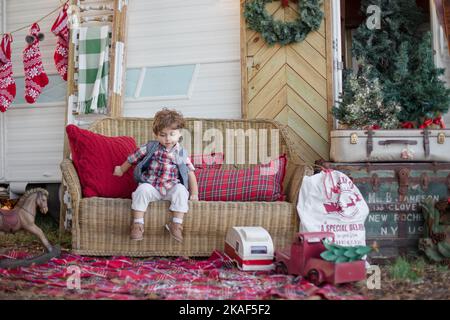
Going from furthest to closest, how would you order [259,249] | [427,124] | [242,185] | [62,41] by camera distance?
[62,41] → [427,124] → [242,185] → [259,249]

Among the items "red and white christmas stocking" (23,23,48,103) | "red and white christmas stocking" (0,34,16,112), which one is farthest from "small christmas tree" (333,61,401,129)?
"red and white christmas stocking" (0,34,16,112)

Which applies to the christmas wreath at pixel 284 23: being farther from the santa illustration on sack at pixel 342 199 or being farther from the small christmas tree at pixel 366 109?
the santa illustration on sack at pixel 342 199

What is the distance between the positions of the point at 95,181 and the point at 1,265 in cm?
78

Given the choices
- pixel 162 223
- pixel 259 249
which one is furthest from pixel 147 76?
pixel 259 249

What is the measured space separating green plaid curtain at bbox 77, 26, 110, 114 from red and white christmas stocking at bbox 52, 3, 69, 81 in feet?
0.72

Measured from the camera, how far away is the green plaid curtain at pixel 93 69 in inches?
179

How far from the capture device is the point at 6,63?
4988 millimetres

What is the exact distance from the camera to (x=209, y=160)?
3.98 m

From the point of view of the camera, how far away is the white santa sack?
324 centimetres

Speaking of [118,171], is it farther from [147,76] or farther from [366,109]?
[366,109]

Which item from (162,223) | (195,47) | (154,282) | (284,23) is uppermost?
(284,23)

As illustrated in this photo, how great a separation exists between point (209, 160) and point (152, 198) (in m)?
0.84

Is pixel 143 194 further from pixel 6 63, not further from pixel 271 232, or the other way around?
pixel 6 63

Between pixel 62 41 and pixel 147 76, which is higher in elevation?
Result: pixel 62 41
